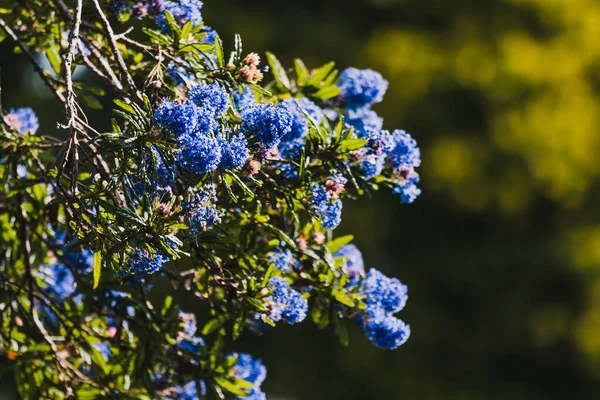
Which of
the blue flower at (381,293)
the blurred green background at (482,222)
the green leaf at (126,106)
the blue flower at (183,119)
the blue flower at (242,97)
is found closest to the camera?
the blue flower at (183,119)

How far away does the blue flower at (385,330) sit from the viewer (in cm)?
421

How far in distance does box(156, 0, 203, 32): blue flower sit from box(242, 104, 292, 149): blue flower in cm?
80

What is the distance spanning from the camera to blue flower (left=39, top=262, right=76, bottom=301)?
4996mm

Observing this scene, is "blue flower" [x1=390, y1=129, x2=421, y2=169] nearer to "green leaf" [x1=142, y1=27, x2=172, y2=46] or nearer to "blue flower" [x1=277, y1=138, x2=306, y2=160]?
"blue flower" [x1=277, y1=138, x2=306, y2=160]

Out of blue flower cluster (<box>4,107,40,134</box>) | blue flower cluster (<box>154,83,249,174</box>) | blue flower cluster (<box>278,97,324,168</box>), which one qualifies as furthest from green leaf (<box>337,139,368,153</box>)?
blue flower cluster (<box>4,107,40,134</box>)

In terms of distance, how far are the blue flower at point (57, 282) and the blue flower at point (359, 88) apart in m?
1.63

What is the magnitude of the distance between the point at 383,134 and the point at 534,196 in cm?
1094

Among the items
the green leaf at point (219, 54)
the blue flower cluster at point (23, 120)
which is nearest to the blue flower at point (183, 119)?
the green leaf at point (219, 54)

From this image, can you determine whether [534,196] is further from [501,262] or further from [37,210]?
[37,210]

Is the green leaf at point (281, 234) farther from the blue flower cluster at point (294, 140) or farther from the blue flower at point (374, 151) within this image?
the blue flower at point (374, 151)

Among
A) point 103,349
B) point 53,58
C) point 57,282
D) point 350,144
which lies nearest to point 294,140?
point 350,144

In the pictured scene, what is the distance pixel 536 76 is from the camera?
1422 centimetres

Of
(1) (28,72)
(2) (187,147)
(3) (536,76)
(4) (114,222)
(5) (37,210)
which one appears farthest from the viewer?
(1) (28,72)

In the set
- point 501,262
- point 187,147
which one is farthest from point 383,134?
point 501,262
